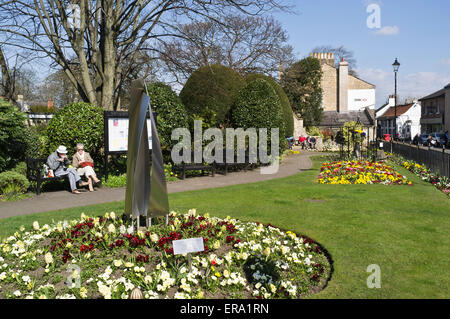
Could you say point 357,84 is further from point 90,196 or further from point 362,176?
point 90,196

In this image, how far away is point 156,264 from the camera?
4.90 meters

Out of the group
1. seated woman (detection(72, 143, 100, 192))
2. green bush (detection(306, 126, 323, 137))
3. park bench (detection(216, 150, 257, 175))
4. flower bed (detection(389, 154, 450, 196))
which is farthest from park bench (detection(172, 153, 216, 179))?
green bush (detection(306, 126, 323, 137))

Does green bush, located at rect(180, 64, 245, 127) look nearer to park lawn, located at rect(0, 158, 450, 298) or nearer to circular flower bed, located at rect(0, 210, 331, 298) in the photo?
park lawn, located at rect(0, 158, 450, 298)

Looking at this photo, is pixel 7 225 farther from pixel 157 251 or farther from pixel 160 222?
pixel 157 251

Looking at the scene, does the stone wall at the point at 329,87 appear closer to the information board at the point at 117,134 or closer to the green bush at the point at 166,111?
the green bush at the point at 166,111

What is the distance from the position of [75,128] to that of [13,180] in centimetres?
254

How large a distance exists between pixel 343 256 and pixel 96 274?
3255 mm

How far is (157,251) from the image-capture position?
5.23 meters

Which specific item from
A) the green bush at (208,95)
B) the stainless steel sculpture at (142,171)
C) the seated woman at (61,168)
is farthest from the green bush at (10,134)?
the green bush at (208,95)

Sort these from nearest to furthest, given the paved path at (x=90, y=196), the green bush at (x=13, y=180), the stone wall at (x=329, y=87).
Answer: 1. the paved path at (x=90, y=196)
2. the green bush at (x=13, y=180)
3. the stone wall at (x=329, y=87)

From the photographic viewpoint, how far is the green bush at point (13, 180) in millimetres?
10241

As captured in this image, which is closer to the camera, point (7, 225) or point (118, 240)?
point (118, 240)

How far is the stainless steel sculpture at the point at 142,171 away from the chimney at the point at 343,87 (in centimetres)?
A: 5187

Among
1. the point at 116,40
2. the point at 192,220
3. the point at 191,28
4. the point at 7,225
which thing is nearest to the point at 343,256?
the point at 192,220
